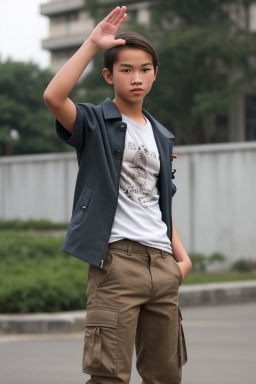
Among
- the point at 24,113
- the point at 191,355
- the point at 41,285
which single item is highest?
the point at 24,113

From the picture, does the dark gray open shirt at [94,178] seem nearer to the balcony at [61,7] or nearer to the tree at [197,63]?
the tree at [197,63]

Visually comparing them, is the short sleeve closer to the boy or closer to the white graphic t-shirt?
the boy

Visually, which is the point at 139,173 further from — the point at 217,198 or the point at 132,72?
the point at 217,198

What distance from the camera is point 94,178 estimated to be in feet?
10.9

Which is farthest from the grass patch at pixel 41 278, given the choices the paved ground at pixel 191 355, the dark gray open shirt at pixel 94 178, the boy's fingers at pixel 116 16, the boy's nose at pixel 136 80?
the boy's fingers at pixel 116 16

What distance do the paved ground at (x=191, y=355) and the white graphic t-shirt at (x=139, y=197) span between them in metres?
2.41

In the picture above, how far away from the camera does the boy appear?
128 inches

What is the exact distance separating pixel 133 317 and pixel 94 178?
56 centimetres

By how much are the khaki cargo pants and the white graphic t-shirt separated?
4 cm

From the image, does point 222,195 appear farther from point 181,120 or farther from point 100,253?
point 181,120

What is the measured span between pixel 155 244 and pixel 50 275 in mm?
6375

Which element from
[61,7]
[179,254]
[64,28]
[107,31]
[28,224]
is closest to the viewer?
[107,31]

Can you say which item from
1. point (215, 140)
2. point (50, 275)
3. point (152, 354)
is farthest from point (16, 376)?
point (215, 140)

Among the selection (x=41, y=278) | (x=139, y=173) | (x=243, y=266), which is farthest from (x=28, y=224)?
(x=139, y=173)
